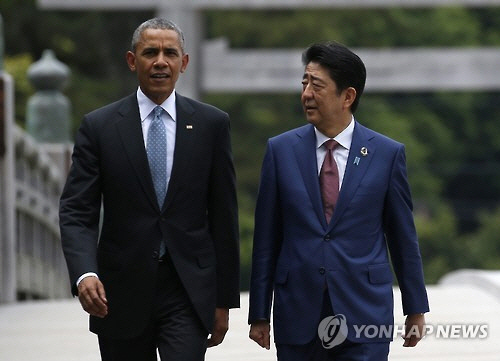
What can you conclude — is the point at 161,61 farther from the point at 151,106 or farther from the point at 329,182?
the point at 329,182

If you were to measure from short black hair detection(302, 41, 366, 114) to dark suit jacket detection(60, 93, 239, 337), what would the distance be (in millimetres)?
455

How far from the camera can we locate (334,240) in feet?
16.1

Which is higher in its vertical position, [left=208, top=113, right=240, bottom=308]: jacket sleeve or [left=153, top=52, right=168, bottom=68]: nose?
[left=153, top=52, right=168, bottom=68]: nose

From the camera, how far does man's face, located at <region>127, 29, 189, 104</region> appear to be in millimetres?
4855

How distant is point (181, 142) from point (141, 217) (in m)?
0.29

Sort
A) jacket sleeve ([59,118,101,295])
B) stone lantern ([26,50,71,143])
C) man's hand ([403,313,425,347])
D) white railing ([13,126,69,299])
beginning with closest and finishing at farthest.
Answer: jacket sleeve ([59,118,101,295]) < man's hand ([403,313,425,347]) < white railing ([13,126,69,299]) < stone lantern ([26,50,71,143])

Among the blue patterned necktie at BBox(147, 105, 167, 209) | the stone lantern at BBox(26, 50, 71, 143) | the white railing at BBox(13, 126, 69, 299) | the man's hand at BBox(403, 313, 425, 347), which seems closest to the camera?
the blue patterned necktie at BBox(147, 105, 167, 209)

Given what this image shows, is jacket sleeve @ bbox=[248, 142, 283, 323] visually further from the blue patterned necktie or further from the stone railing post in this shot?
the stone railing post

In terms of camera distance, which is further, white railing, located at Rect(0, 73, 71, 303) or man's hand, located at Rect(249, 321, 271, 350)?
white railing, located at Rect(0, 73, 71, 303)

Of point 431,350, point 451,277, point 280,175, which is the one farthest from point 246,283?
point 280,175

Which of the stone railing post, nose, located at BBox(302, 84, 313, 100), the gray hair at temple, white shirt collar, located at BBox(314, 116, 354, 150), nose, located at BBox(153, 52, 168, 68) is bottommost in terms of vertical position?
the stone railing post

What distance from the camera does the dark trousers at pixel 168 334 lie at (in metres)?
4.80

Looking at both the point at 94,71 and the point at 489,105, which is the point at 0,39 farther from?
the point at 489,105

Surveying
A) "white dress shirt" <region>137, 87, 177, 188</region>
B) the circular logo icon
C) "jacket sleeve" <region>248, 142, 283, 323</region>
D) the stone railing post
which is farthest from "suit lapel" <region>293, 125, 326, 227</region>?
the stone railing post
